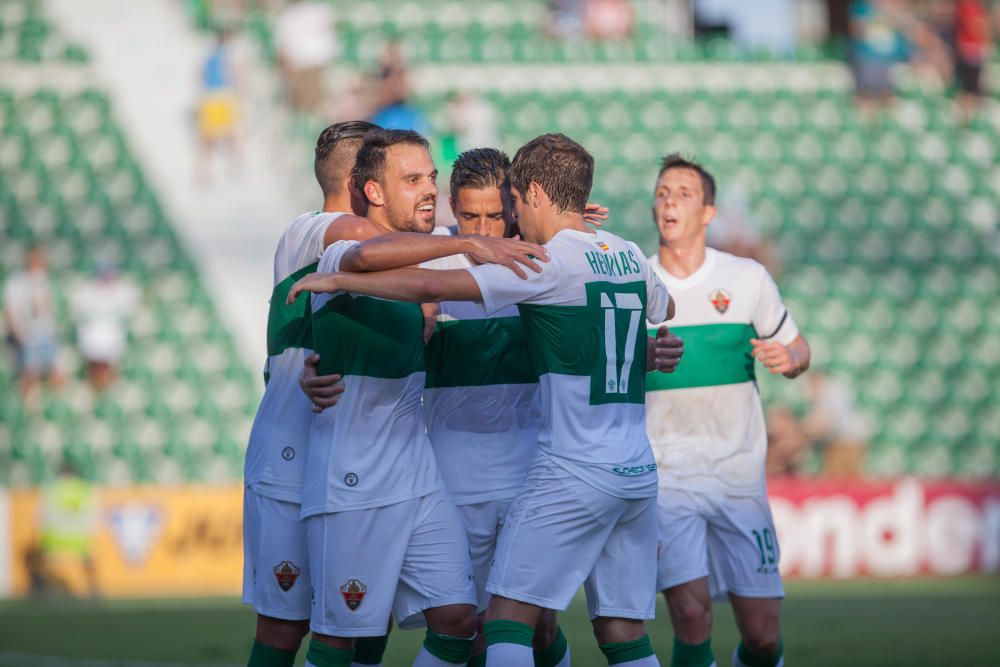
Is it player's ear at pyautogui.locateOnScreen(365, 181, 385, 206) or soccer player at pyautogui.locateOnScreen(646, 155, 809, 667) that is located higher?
player's ear at pyautogui.locateOnScreen(365, 181, 385, 206)

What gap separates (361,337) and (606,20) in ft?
56.7

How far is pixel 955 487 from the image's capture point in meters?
15.6

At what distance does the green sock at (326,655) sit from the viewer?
555cm

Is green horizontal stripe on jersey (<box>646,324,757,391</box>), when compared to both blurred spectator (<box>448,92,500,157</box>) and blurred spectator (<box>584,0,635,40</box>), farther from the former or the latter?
blurred spectator (<box>584,0,635,40</box>)

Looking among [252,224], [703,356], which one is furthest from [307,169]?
[703,356]

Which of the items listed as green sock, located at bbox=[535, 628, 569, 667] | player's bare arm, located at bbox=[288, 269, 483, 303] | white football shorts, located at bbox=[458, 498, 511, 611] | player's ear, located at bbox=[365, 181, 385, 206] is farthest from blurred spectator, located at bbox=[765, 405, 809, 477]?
player's bare arm, located at bbox=[288, 269, 483, 303]

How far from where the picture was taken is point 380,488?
18.0 ft

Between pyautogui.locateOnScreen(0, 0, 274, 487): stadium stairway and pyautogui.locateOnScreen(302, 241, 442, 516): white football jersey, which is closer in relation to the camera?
pyautogui.locateOnScreen(302, 241, 442, 516): white football jersey

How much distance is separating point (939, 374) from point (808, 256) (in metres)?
2.41

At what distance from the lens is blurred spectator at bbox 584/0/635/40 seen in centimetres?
2192

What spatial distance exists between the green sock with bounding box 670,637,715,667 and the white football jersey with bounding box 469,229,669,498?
5.44 ft

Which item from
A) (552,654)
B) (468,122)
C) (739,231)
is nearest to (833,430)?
(739,231)

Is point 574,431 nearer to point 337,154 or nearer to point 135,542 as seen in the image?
point 337,154

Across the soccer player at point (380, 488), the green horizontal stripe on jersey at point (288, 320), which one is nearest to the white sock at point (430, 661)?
the soccer player at point (380, 488)
